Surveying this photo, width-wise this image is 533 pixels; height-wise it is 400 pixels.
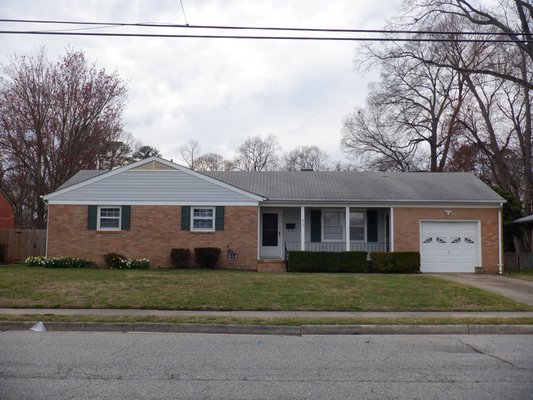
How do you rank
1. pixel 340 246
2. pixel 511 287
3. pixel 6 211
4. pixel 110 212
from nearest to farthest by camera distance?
1. pixel 511 287
2. pixel 110 212
3. pixel 340 246
4. pixel 6 211

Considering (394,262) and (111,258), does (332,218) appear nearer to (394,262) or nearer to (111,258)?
(394,262)

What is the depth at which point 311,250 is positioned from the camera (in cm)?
2253

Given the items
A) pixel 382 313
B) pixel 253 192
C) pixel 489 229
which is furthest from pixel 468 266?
pixel 382 313

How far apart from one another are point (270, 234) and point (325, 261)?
3776 mm

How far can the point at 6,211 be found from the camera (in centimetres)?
2902

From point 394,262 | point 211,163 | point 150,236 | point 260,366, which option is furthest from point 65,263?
point 211,163

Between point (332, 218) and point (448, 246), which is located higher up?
point (332, 218)

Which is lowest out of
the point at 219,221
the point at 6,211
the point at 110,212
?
the point at 219,221

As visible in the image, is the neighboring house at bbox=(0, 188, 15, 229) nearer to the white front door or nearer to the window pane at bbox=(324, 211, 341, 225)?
the white front door

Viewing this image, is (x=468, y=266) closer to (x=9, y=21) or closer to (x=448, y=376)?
(x=448, y=376)

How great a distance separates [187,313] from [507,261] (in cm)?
1840

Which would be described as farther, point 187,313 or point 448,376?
point 187,313

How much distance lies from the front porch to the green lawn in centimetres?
702

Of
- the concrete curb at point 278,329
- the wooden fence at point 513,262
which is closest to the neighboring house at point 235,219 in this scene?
the wooden fence at point 513,262
